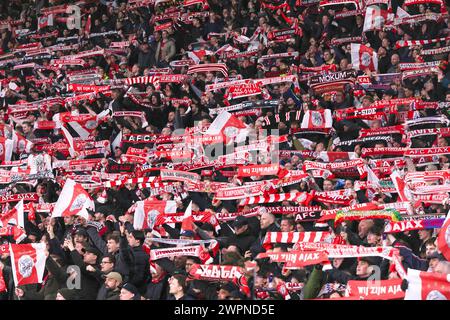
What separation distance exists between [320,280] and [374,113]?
5.77m

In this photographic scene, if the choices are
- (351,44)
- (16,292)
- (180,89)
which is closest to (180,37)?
(180,89)

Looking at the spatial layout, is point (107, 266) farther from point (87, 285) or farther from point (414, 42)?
point (414, 42)

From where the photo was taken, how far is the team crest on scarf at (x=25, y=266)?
1334 cm

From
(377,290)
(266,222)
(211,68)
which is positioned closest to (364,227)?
(266,222)

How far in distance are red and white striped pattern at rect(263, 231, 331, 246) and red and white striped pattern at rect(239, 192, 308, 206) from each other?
1630 mm

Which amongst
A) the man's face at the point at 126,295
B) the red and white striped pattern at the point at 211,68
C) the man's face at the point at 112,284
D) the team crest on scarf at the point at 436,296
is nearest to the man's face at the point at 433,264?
the team crest on scarf at the point at 436,296

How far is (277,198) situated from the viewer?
1458 cm

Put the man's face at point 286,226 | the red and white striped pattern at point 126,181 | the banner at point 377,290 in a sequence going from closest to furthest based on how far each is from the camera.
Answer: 1. the banner at point 377,290
2. the man's face at point 286,226
3. the red and white striped pattern at point 126,181

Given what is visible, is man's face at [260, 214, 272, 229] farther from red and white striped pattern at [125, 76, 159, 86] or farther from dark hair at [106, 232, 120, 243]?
red and white striped pattern at [125, 76, 159, 86]

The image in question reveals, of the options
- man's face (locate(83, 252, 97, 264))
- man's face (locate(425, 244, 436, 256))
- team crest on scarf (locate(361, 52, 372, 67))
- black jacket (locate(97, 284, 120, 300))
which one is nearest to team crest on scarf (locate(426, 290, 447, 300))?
man's face (locate(425, 244, 436, 256))

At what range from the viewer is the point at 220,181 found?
16078 mm

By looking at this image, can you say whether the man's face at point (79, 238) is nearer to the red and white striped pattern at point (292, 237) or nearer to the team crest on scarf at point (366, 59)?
the red and white striped pattern at point (292, 237)

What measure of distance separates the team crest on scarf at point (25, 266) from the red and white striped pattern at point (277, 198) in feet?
9.97

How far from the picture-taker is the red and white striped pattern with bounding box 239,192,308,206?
14461 mm
